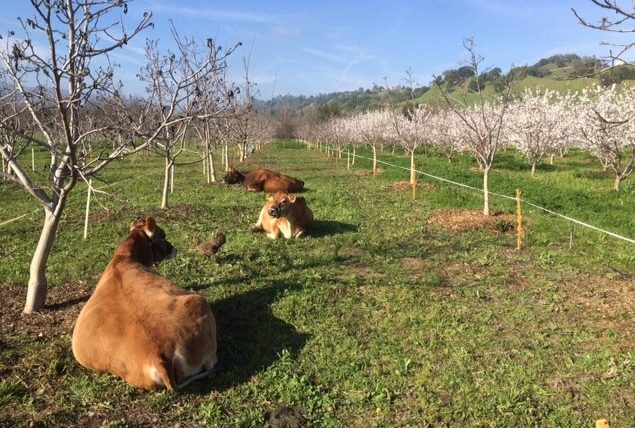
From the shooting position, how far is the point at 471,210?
40.9 feet

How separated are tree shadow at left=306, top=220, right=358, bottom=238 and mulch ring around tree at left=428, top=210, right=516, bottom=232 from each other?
1837 mm

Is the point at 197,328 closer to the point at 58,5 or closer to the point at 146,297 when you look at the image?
the point at 146,297

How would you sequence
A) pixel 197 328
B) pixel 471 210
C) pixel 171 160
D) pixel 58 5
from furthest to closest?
pixel 171 160
pixel 471 210
pixel 197 328
pixel 58 5

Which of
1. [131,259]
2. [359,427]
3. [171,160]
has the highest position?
[171,160]

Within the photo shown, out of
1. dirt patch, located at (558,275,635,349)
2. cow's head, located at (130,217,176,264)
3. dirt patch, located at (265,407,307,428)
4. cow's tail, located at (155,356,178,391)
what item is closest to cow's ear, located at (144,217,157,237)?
cow's head, located at (130,217,176,264)

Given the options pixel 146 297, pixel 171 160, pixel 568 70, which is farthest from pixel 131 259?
pixel 171 160

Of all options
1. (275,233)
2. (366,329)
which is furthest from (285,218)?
(366,329)

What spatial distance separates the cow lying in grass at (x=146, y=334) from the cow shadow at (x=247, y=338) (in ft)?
0.64

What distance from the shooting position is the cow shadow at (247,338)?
4.72m

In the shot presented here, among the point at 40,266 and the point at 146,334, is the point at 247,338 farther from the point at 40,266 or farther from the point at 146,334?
the point at 40,266

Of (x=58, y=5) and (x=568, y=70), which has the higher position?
(x=58, y=5)

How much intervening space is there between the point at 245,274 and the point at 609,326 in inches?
185

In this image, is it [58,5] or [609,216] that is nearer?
[58,5]

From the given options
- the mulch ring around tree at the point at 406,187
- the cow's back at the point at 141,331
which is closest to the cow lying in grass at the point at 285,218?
the cow's back at the point at 141,331
